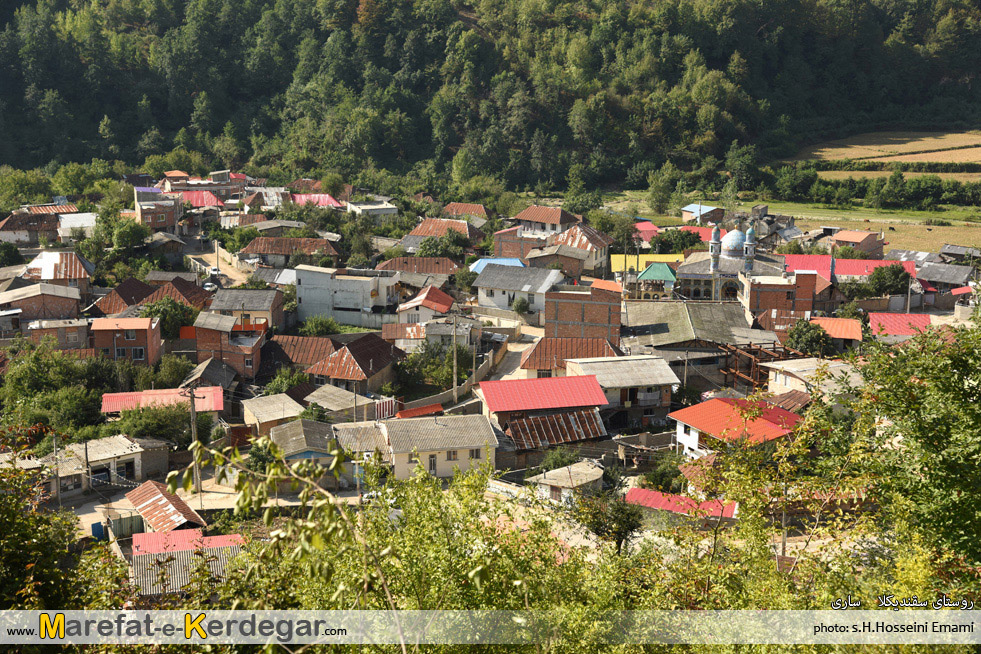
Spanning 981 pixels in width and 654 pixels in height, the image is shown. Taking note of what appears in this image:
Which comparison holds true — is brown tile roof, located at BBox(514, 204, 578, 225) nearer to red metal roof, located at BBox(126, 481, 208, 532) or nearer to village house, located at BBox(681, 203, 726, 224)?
village house, located at BBox(681, 203, 726, 224)

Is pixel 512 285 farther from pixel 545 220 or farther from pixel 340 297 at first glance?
pixel 545 220

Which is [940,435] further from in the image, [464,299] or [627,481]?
[464,299]

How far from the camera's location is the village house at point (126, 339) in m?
17.8

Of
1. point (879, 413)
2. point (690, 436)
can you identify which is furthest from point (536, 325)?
point (879, 413)

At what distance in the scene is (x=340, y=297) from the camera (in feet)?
71.2

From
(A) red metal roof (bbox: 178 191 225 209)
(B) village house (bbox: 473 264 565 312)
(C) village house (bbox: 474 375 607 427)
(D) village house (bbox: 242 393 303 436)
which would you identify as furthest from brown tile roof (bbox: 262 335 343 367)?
(A) red metal roof (bbox: 178 191 225 209)

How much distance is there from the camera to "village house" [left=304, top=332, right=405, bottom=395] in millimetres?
17031

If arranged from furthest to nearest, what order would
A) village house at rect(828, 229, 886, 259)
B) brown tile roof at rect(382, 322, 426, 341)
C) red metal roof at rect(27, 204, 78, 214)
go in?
village house at rect(828, 229, 886, 259), red metal roof at rect(27, 204, 78, 214), brown tile roof at rect(382, 322, 426, 341)

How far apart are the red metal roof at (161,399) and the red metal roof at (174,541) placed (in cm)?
455

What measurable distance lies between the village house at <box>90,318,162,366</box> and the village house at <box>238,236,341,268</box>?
7.56 meters

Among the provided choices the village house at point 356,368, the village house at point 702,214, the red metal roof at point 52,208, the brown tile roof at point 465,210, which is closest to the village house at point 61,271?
the red metal roof at point 52,208

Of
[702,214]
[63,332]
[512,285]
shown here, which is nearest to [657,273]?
[512,285]

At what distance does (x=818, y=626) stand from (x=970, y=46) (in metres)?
60.4

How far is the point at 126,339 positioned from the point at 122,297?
3382mm
